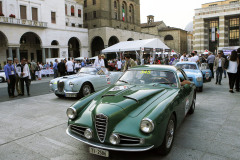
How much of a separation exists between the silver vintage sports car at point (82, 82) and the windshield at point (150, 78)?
3669 millimetres

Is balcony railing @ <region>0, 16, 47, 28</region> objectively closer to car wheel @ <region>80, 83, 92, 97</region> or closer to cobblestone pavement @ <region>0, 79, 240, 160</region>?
car wheel @ <region>80, 83, 92, 97</region>

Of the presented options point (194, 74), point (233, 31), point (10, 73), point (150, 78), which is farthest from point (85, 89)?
point (233, 31)

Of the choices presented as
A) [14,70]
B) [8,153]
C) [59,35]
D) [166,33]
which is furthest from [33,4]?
[166,33]

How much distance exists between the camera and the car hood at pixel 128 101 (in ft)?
10.3

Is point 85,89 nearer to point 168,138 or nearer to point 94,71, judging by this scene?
point 94,71

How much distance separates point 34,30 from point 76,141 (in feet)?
105

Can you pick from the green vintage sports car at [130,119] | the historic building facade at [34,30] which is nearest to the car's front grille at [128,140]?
the green vintage sports car at [130,119]

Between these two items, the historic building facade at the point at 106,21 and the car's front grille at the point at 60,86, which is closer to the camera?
the car's front grille at the point at 60,86

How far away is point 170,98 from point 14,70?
808cm

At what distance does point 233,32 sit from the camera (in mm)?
50562

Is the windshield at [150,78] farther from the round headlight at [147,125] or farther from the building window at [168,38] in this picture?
the building window at [168,38]

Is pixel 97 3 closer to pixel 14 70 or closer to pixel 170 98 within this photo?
pixel 14 70

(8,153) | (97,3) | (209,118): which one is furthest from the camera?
(97,3)

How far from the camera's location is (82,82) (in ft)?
27.2
